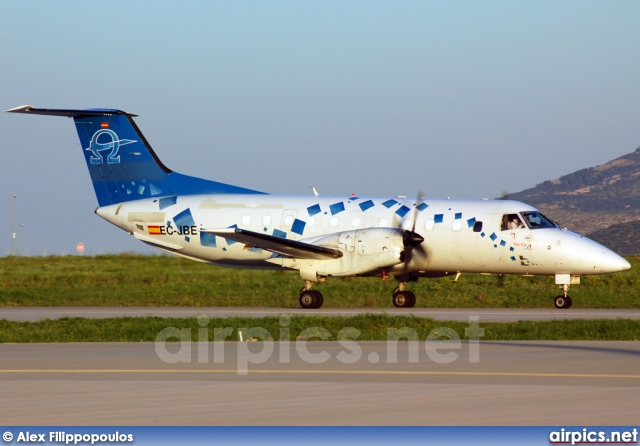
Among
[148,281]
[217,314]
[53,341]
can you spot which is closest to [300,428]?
[53,341]

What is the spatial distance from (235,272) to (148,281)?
11.9ft

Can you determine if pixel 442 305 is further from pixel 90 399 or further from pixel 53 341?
pixel 90 399

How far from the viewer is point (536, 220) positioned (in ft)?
95.8


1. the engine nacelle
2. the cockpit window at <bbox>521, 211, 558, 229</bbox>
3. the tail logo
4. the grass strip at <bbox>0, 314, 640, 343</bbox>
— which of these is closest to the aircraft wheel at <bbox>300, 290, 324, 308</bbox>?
the engine nacelle

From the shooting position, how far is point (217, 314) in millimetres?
26141

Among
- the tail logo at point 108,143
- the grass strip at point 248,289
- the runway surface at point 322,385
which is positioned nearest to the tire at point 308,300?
the grass strip at point 248,289

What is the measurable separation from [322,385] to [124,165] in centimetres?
2230

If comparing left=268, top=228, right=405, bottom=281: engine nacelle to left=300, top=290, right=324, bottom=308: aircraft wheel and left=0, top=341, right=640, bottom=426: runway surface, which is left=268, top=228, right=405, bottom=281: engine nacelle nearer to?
left=300, top=290, right=324, bottom=308: aircraft wheel

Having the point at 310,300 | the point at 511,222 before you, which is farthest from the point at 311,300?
the point at 511,222

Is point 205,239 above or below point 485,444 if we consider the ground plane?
above

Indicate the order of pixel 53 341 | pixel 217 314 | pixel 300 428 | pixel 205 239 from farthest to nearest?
1. pixel 205 239
2. pixel 217 314
3. pixel 53 341
4. pixel 300 428

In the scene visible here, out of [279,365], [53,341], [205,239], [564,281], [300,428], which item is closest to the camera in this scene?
[300,428]

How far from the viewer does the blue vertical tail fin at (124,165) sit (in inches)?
1283

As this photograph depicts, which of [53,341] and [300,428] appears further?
[53,341]
